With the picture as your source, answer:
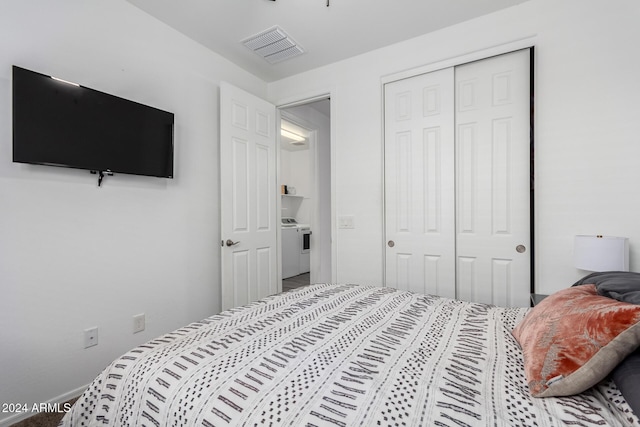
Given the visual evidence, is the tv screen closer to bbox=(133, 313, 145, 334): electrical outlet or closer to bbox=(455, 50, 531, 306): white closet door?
Result: bbox=(133, 313, 145, 334): electrical outlet

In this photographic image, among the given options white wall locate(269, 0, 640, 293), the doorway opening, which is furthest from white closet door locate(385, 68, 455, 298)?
the doorway opening

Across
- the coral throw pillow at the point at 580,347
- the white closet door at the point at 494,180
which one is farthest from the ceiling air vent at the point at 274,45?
the coral throw pillow at the point at 580,347

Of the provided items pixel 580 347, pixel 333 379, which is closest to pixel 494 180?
pixel 580 347

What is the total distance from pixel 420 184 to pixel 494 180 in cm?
55

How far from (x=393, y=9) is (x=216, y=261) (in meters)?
2.61

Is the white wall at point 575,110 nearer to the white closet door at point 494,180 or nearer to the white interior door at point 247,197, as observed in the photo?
the white closet door at point 494,180

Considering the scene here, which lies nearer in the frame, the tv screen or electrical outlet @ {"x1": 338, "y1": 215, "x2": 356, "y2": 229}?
the tv screen

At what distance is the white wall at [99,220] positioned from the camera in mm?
1581

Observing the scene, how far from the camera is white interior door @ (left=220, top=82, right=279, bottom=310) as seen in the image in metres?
2.64

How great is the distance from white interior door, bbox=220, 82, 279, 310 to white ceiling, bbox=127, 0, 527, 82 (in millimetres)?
505

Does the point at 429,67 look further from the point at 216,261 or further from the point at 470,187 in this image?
the point at 216,261

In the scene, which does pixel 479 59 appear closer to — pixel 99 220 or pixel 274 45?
pixel 274 45

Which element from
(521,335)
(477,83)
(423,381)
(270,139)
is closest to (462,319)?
(521,335)

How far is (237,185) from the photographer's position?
275 centimetres
